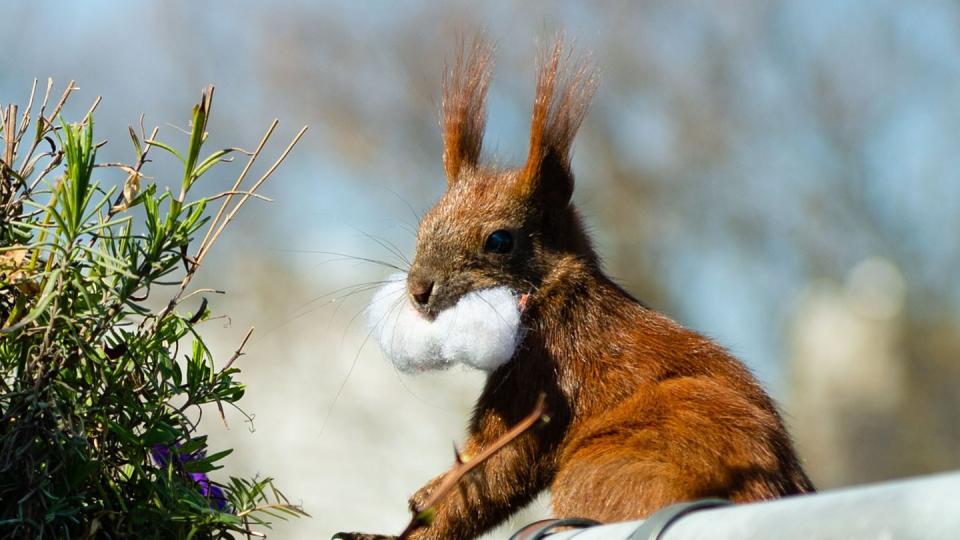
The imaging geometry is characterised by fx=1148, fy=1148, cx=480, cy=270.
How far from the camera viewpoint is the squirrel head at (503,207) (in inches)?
57.9

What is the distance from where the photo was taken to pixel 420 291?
4.71ft

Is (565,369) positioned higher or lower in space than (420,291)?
lower

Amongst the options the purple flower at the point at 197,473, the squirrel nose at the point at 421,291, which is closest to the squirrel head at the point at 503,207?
the squirrel nose at the point at 421,291

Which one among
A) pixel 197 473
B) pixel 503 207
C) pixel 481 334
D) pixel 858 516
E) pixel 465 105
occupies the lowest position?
pixel 858 516

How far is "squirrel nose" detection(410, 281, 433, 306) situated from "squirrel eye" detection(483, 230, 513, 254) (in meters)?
0.11

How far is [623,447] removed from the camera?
1260 mm

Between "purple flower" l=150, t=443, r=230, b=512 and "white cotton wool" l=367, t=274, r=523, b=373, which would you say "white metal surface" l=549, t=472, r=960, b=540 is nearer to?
"purple flower" l=150, t=443, r=230, b=512

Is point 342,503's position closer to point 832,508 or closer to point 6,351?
point 6,351

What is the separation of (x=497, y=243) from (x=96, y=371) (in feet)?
2.24

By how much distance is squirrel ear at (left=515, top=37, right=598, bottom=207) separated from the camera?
1464mm

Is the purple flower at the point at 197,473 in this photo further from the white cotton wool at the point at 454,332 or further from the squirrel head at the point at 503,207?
the squirrel head at the point at 503,207

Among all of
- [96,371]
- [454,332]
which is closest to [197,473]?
[96,371]

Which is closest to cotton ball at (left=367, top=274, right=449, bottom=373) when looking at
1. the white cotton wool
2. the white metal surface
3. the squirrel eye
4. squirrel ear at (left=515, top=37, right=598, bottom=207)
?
the white cotton wool

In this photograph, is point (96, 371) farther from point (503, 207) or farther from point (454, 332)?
point (503, 207)
